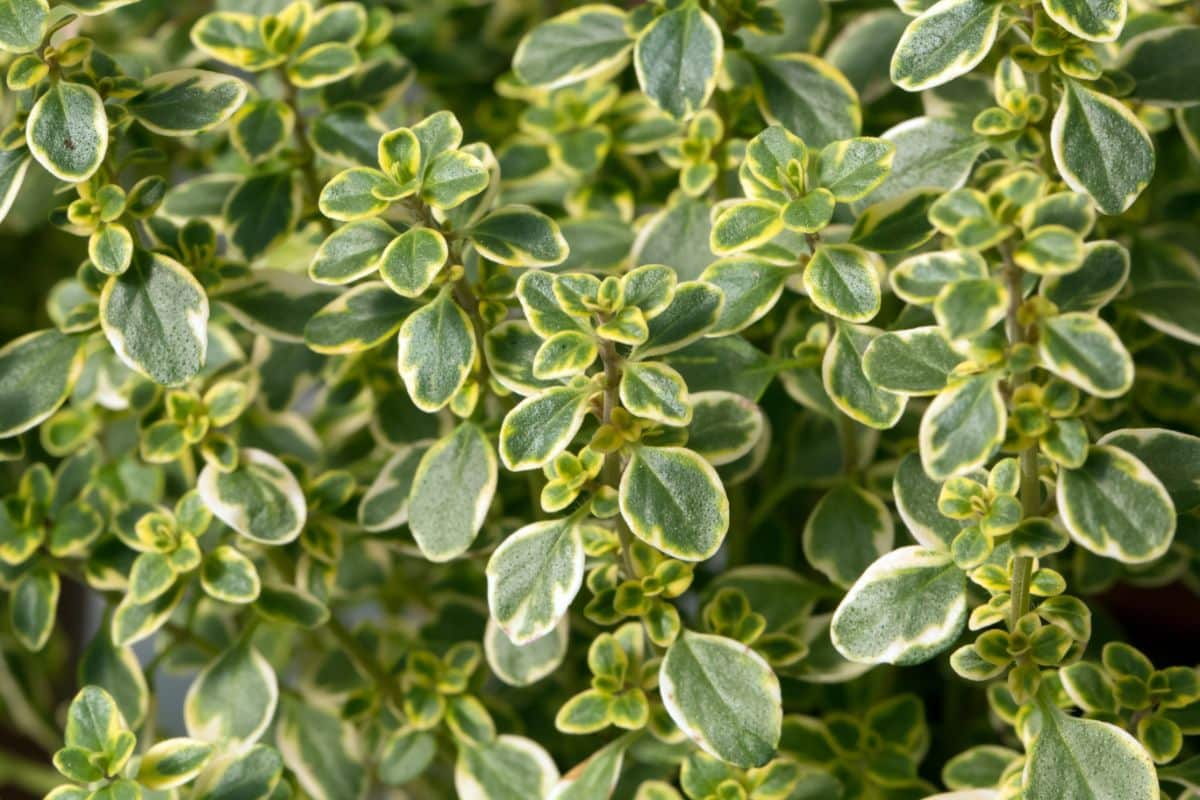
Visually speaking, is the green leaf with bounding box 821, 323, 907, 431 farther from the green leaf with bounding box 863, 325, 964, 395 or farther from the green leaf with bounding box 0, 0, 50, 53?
the green leaf with bounding box 0, 0, 50, 53

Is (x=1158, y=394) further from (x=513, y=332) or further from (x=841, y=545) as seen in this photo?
(x=513, y=332)

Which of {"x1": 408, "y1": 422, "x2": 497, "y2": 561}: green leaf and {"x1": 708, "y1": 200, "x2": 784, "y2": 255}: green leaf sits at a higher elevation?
{"x1": 708, "y1": 200, "x2": 784, "y2": 255}: green leaf

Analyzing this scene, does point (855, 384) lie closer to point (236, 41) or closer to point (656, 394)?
point (656, 394)

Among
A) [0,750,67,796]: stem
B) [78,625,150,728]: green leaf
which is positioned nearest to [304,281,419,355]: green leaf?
[78,625,150,728]: green leaf

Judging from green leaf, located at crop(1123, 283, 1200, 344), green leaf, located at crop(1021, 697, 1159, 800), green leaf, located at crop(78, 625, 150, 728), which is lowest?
green leaf, located at crop(78, 625, 150, 728)

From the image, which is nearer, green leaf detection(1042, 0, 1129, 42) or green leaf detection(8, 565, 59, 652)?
green leaf detection(1042, 0, 1129, 42)

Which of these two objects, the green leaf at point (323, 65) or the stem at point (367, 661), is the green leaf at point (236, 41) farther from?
the stem at point (367, 661)
